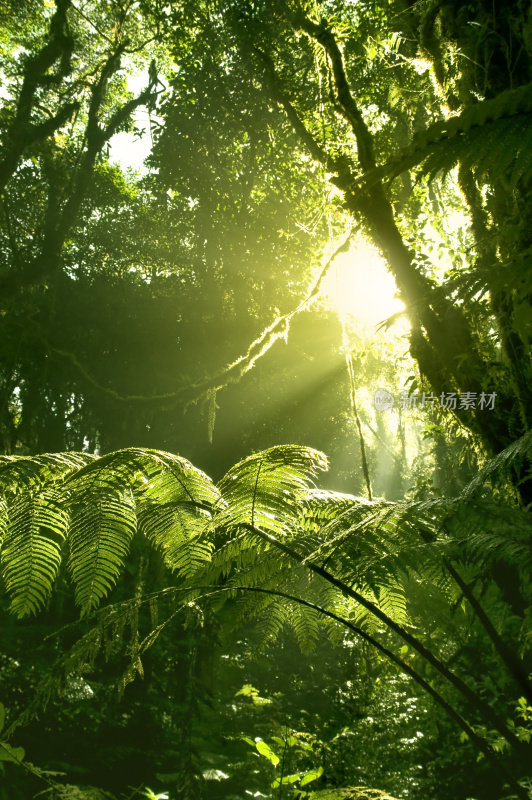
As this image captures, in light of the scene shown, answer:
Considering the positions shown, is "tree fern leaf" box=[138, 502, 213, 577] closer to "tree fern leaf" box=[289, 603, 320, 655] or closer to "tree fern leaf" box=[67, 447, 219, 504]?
"tree fern leaf" box=[67, 447, 219, 504]

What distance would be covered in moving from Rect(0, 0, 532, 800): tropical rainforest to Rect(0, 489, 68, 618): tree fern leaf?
0.01 meters

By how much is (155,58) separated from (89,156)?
379cm

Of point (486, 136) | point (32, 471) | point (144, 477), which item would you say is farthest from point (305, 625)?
point (486, 136)

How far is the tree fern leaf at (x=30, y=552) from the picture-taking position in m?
1.34

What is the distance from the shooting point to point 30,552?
1.37m

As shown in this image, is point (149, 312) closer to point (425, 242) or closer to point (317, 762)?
point (425, 242)

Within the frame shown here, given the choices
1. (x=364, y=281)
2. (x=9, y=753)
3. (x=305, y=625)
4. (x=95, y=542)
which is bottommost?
(x=9, y=753)

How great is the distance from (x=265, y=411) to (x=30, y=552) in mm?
13179

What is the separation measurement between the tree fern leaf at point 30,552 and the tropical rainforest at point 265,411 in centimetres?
1

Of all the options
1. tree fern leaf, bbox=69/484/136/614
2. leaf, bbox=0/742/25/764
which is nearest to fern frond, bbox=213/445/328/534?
tree fern leaf, bbox=69/484/136/614

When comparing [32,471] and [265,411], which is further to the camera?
[265,411]

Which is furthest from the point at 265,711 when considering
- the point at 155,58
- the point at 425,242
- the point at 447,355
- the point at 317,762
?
the point at 155,58

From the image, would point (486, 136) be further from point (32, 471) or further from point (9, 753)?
point (9, 753)

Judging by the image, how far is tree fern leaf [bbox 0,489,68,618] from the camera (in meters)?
1.34
